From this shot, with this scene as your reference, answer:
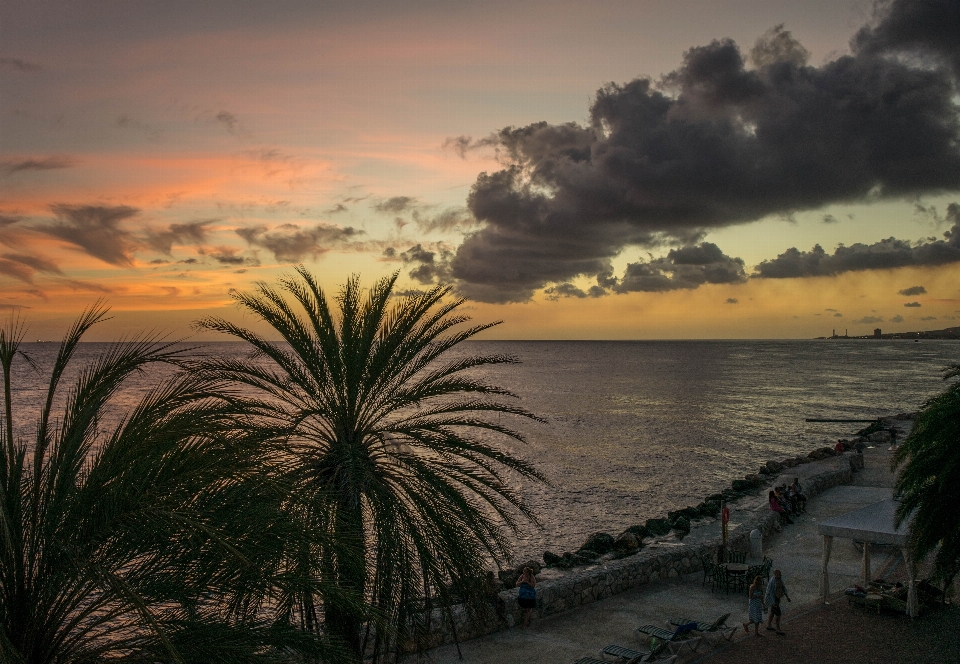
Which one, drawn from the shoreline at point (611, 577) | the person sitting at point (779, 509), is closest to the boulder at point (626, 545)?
the shoreline at point (611, 577)

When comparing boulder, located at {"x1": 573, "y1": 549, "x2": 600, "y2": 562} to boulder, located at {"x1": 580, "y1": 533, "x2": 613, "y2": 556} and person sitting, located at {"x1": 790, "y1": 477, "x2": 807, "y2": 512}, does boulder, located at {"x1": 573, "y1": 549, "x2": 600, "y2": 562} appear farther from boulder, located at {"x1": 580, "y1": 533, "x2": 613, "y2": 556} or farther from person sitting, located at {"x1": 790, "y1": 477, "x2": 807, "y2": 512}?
person sitting, located at {"x1": 790, "y1": 477, "x2": 807, "y2": 512}

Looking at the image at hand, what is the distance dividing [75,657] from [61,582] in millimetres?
696

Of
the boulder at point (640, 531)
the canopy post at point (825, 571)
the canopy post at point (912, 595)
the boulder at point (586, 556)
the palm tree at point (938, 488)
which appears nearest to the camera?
the palm tree at point (938, 488)

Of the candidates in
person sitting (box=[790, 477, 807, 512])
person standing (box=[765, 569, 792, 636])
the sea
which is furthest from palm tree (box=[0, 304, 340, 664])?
person sitting (box=[790, 477, 807, 512])

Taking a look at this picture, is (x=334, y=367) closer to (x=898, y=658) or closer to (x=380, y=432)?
(x=380, y=432)

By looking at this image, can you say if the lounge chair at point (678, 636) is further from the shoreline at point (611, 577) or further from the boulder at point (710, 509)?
the boulder at point (710, 509)

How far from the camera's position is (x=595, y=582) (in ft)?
55.2

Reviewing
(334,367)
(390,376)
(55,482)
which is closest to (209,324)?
(334,367)

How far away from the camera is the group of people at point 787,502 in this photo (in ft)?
83.1

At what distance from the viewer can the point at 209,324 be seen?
33.2ft

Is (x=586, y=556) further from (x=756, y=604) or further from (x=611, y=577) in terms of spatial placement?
(x=756, y=604)

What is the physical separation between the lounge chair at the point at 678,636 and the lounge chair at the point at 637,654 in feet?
0.48

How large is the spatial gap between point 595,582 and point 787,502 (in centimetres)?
1320

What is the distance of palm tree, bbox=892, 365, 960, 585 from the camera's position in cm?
1238
